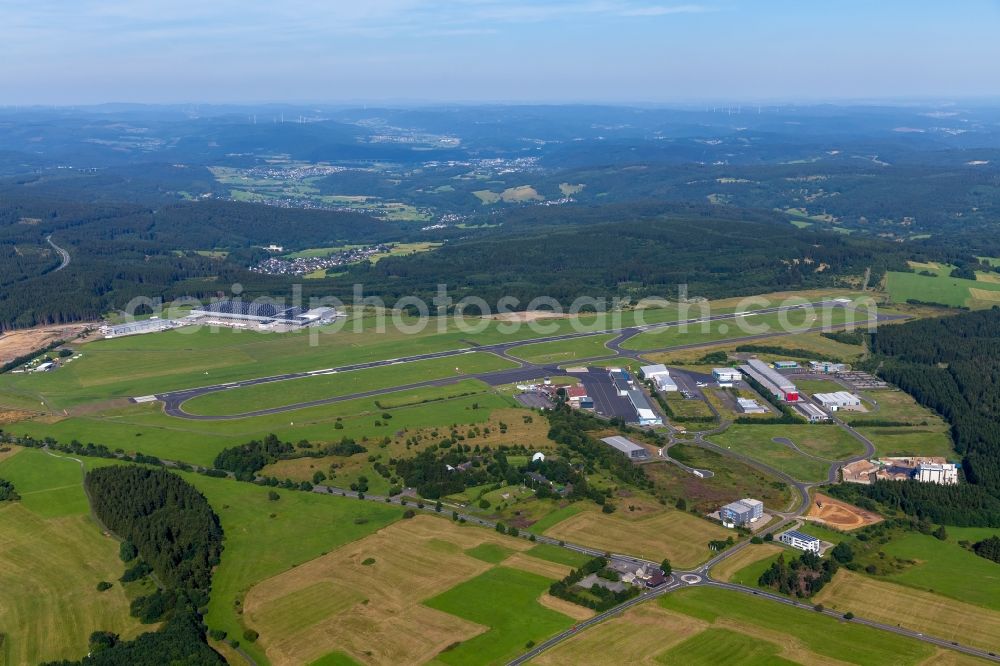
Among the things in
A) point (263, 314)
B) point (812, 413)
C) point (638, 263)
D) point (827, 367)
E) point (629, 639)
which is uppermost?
point (638, 263)

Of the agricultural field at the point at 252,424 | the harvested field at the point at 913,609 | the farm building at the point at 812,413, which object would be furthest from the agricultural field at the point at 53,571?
the farm building at the point at 812,413

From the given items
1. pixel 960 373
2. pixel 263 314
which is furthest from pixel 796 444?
pixel 263 314

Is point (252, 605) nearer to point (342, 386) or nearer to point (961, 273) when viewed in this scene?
point (342, 386)

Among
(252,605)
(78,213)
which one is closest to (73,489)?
(252,605)

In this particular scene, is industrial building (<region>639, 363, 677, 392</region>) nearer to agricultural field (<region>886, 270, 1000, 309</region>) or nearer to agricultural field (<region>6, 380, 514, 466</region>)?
agricultural field (<region>6, 380, 514, 466</region>)

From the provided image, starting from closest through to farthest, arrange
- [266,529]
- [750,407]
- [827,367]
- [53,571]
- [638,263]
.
Result: [53,571] → [266,529] → [750,407] → [827,367] → [638,263]

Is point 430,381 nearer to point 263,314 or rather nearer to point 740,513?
point 263,314
